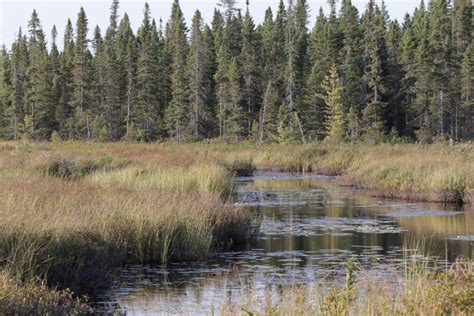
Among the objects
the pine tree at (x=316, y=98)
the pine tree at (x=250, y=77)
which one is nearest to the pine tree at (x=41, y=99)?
the pine tree at (x=250, y=77)

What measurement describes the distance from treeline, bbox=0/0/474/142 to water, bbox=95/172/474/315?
35.9 m

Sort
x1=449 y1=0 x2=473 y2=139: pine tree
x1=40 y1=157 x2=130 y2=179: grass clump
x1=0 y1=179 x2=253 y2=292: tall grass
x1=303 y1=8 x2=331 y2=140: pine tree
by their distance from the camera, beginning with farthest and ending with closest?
1. x1=449 y1=0 x2=473 y2=139: pine tree
2. x1=303 y1=8 x2=331 y2=140: pine tree
3. x1=40 y1=157 x2=130 y2=179: grass clump
4. x1=0 y1=179 x2=253 y2=292: tall grass

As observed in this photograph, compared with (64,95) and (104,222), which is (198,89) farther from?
(104,222)

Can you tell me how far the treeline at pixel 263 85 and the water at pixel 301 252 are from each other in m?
35.9

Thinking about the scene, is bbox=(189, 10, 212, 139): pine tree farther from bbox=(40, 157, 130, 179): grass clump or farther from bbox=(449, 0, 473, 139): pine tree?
bbox=(40, 157, 130, 179): grass clump

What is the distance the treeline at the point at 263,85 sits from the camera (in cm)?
6819

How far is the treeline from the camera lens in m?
68.2

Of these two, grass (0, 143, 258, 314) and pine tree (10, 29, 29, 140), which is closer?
grass (0, 143, 258, 314)

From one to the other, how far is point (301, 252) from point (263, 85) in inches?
2517

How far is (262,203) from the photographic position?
986 inches

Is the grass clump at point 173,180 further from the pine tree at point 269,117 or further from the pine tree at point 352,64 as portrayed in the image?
the pine tree at point 352,64

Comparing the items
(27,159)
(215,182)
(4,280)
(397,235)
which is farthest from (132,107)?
(4,280)

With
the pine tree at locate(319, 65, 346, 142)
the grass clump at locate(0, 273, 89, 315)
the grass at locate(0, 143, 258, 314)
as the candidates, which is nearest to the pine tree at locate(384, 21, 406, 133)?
the pine tree at locate(319, 65, 346, 142)

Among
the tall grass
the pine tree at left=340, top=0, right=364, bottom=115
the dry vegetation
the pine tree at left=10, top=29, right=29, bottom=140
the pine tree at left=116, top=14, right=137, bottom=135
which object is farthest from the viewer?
the pine tree at left=10, top=29, right=29, bottom=140
